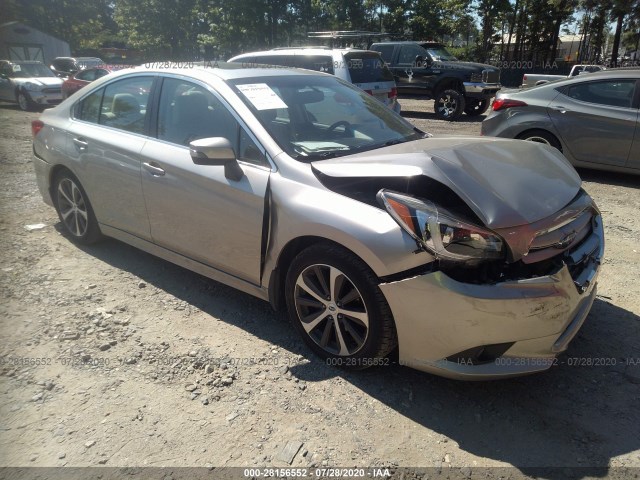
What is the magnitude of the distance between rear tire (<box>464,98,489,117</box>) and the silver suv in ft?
16.5

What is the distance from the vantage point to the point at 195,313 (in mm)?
3627

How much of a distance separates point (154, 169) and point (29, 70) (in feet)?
60.5

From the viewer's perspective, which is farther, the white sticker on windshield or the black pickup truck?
the black pickup truck

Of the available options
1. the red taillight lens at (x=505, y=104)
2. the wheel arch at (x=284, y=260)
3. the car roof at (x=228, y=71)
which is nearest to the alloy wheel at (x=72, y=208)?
the car roof at (x=228, y=71)

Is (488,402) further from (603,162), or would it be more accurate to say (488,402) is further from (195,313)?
(603,162)

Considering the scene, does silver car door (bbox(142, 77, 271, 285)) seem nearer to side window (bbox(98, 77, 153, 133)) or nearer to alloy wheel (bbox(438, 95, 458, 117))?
side window (bbox(98, 77, 153, 133))

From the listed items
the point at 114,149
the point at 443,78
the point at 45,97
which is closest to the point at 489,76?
the point at 443,78

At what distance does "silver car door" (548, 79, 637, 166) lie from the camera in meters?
6.62

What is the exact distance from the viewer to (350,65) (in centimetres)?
945

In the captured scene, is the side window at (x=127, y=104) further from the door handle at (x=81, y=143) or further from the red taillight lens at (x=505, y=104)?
the red taillight lens at (x=505, y=104)

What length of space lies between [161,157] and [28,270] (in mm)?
1809

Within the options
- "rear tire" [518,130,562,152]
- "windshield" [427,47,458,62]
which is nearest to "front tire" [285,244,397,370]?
"rear tire" [518,130,562,152]

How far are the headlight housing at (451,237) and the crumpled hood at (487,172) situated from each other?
85 millimetres

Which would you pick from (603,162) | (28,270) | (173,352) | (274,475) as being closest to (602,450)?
(274,475)
